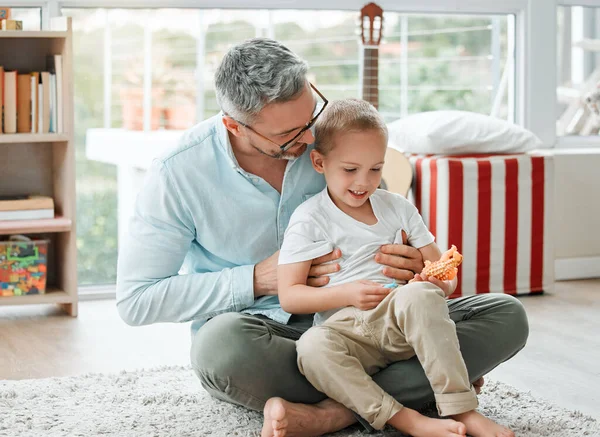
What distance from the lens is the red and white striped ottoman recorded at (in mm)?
3213

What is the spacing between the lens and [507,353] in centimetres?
189

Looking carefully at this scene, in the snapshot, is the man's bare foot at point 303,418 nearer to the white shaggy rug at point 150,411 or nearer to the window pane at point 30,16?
the white shaggy rug at point 150,411

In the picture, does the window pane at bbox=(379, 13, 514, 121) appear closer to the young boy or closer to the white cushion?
the white cushion

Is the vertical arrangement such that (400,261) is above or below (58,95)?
below

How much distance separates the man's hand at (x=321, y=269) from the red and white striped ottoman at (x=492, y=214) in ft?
4.72

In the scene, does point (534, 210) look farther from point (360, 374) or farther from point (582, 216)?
point (360, 374)

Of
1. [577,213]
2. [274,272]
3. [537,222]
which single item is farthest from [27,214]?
[577,213]

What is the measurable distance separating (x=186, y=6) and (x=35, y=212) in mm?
1011

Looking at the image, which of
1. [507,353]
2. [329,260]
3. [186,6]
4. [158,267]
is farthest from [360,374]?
[186,6]

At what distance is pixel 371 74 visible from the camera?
141 inches

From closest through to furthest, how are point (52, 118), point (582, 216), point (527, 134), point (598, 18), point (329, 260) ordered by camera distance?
point (329, 260), point (52, 118), point (527, 134), point (582, 216), point (598, 18)

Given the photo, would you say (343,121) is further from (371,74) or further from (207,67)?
(207,67)

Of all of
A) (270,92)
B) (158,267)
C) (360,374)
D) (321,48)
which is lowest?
(360,374)

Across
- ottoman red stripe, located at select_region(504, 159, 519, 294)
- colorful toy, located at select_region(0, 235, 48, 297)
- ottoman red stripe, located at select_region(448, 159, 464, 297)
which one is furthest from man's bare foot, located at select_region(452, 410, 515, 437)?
colorful toy, located at select_region(0, 235, 48, 297)
